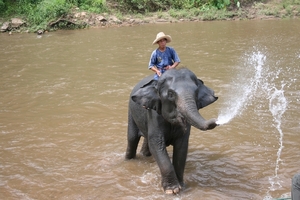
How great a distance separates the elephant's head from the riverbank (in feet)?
50.7

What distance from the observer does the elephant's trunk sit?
3.04 meters

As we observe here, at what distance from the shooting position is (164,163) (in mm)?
4133

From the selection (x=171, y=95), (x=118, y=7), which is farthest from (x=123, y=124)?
(x=118, y=7)

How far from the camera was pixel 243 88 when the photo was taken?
8359mm

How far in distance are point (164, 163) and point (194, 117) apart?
3.38 ft

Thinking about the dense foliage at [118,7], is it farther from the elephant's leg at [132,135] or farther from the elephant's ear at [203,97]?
the elephant's ear at [203,97]

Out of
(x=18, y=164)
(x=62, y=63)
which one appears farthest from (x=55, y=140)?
(x=62, y=63)

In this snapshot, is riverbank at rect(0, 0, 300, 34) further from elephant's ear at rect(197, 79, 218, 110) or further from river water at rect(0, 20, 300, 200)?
elephant's ear at rect(197, 79, 218, 110)

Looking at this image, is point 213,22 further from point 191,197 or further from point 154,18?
point 191,197

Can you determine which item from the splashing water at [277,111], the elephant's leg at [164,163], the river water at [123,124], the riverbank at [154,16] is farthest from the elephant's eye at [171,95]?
the riverbank at [154,16]

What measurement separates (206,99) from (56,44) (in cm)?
1220

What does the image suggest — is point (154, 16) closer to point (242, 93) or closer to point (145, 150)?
point (242, 93)

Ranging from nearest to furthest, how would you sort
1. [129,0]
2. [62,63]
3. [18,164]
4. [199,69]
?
[18,164], [199,69], [62,63], [129,0]

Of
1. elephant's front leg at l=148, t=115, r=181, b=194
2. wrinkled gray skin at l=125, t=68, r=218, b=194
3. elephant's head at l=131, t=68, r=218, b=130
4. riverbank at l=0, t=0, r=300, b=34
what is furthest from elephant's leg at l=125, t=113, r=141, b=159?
riverbank at l=0, t=0, r=300, b=34
